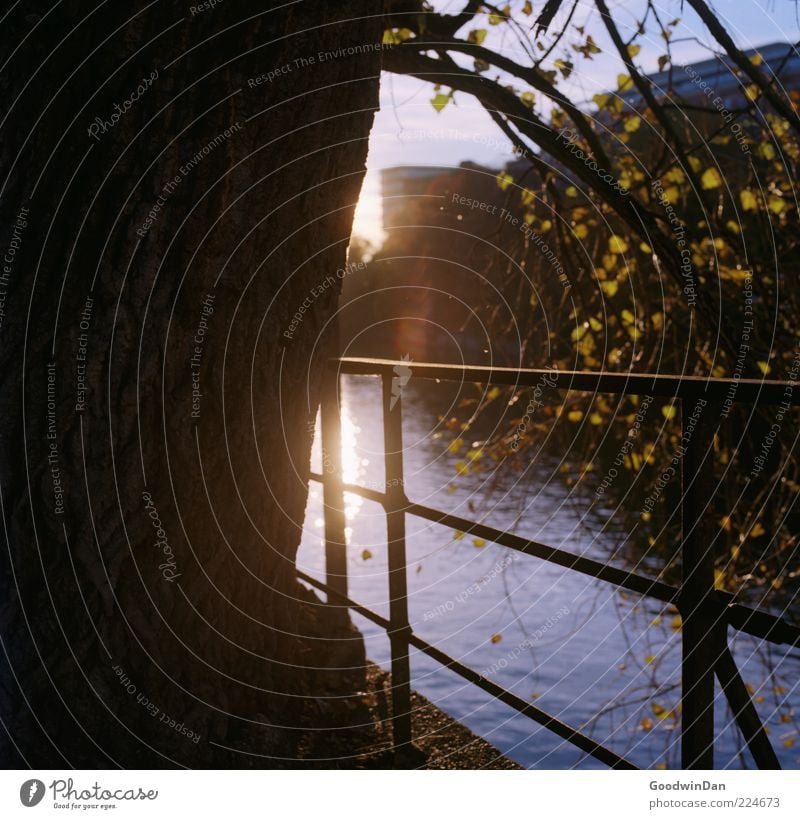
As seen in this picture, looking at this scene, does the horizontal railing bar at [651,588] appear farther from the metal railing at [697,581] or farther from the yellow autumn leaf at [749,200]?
the yellow autumn leaf at [749,200]

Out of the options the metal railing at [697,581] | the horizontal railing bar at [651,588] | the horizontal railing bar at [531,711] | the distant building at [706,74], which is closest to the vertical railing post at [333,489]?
the horizontal railing bar at [531,711]

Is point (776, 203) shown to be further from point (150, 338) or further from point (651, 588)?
point (150, 338)

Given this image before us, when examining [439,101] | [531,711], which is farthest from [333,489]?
[439,101]

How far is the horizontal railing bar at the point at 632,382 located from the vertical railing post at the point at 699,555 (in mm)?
36

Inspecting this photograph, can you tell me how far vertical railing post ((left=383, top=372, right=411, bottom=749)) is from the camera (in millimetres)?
2834

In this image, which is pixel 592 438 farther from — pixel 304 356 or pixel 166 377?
pixel 166 377

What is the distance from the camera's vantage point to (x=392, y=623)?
295 cm

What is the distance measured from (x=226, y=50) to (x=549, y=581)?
7.80 metres

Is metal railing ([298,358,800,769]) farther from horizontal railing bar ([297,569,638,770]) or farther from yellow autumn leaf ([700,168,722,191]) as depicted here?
yellow autumn leaf ([700,168,722,191])

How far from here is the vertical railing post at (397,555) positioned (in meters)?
2.83
